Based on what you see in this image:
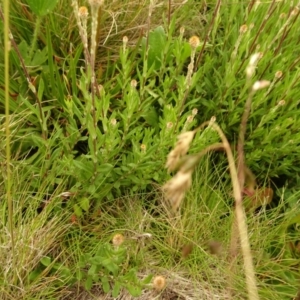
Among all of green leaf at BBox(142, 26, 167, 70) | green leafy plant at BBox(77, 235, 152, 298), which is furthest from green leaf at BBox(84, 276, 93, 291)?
green leaf at BBox(142, 26, 167, 70)

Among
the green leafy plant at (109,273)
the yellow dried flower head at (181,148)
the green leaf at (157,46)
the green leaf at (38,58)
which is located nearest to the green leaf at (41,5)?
the green leaf at (38,58)

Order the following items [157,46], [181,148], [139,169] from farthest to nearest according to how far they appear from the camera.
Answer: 1. [157,46]
2. [139,169]
3. [181,148]

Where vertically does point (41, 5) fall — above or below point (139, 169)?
above

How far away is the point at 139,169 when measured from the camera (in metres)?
1.53

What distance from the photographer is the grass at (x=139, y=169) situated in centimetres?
145

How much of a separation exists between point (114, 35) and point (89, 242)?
899mm

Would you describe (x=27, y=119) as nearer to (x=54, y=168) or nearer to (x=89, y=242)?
(x=54, y=168)

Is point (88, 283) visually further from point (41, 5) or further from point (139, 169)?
point (41, 5)

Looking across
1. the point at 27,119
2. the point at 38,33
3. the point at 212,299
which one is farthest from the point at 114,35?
the point at 212,299

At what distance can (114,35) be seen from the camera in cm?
203

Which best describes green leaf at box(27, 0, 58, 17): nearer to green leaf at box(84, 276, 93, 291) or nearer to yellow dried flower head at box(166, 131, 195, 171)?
green leaf at box(84, 276, 93, 291)

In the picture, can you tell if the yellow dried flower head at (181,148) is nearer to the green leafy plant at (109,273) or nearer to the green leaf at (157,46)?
the green leafy plant at (109,273)

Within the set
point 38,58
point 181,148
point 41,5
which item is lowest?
point 38,58

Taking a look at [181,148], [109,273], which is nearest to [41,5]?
[109,273]
